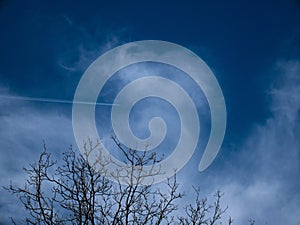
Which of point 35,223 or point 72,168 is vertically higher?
point 72,168

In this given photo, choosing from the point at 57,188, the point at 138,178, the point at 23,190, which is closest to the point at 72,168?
the point at 57,188

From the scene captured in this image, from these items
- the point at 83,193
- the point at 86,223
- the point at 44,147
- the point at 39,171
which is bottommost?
the point at 86,223

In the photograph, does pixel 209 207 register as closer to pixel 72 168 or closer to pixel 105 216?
pixel 105 216

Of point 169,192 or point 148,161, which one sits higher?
point 148,161

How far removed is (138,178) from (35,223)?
92.1 inches

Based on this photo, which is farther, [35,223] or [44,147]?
[44,147]

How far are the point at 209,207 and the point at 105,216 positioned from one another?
2764 mm

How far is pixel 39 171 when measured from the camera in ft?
20.9

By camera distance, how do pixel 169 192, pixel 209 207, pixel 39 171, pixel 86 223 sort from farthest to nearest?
pixel 209 207 → pixel 169 192 → pixel 39 171 → pixel 86 223

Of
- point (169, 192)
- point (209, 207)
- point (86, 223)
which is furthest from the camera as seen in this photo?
point (209, 207)

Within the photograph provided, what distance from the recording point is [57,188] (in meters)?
6.41

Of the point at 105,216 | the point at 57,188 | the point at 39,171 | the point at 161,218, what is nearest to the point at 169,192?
the point at 161,218

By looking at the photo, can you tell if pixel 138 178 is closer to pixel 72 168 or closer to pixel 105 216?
pixel 105 216

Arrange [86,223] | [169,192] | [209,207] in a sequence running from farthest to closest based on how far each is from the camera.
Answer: [209,207] → [169,192] → [86,223]
